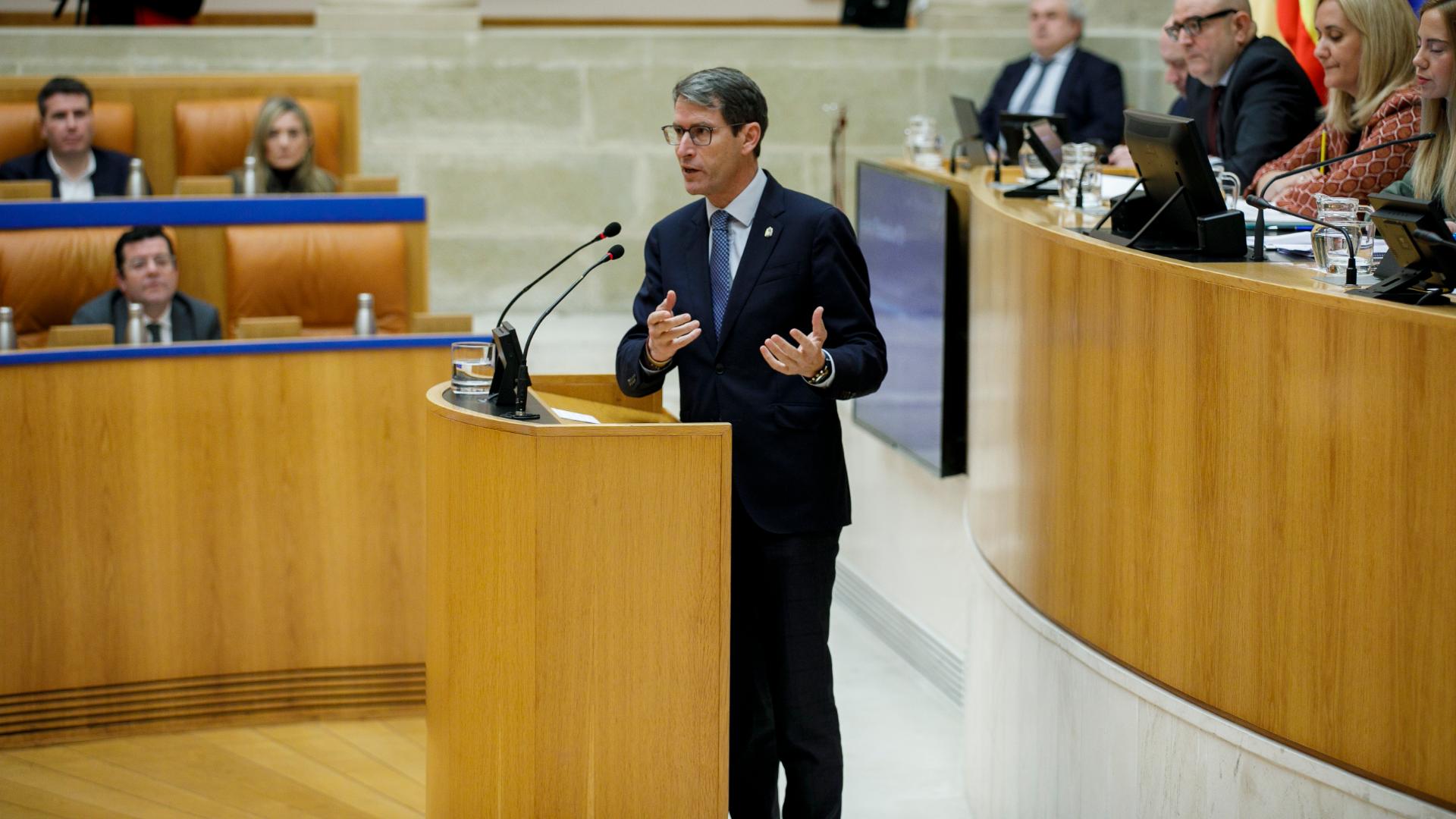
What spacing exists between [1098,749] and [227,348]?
7.11ft

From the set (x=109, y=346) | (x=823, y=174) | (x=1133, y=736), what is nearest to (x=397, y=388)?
(x=109, y=346)

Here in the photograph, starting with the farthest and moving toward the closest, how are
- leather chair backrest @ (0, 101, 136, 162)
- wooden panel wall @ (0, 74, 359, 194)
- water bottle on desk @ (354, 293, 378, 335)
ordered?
wooden panel wall @ (0, 74, 359, 194)
leather chair backrest @ (0, 101, 136, 162)
water bottle on desk @ (354, 293, 378, 335)

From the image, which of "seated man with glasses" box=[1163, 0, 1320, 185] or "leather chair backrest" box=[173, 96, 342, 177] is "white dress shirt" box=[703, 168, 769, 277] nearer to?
"seated man with glasses" box=[1163, 0, 1320, 185]

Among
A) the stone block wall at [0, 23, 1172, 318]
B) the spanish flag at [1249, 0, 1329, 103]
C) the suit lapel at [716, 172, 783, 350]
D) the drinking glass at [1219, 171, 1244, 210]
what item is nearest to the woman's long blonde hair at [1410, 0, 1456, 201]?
the drinking glass at [1219, 171, 1244, 210]

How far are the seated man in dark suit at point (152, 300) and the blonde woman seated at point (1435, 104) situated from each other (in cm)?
314

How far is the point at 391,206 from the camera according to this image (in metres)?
5.31

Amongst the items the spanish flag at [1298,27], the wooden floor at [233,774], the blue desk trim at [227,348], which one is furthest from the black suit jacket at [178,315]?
the spanish flag at [1298,27]

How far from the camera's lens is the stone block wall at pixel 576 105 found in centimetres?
739

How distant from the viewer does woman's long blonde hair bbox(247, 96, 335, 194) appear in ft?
19.1

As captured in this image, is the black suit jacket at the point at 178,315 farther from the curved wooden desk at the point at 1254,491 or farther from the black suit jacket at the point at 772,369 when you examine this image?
the curved wooden desk at the point at 1254,491

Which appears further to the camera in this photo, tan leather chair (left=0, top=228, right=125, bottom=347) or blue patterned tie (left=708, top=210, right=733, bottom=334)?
tan leather chair (left=0, top=228, right=125, bottom=347)

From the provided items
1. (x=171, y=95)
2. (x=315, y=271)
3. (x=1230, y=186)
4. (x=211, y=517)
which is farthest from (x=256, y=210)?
(x=1230, y=186)

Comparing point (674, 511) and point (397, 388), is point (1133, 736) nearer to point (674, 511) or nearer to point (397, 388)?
point (674, 511)

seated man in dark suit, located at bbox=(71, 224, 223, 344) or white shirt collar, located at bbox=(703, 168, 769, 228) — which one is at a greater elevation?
white shirt collar, located at bbox=(703, 168, 769, 228)
